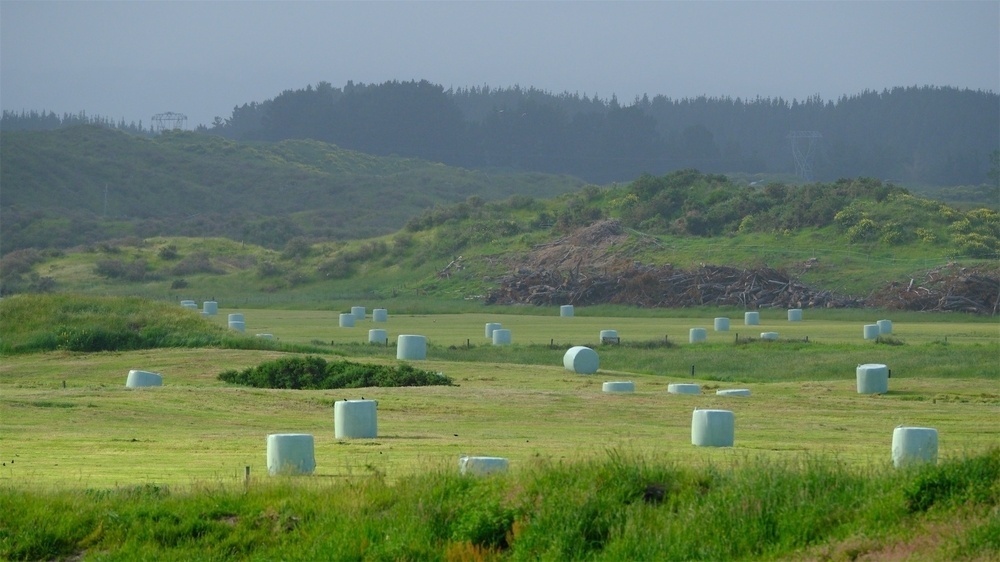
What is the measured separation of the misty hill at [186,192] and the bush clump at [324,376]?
9366 cm

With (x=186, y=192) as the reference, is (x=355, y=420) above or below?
below

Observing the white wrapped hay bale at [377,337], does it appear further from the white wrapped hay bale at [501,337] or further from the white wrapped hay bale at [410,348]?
the white wrapped hay bale at [410,348]

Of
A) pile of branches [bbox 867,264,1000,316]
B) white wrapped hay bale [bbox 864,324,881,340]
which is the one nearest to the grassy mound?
white wrapped hay bale [bbox 864,324,881,340]

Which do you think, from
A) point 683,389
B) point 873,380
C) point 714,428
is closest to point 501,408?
point 683,389

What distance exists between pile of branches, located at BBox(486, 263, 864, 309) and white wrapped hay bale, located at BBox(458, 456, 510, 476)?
191 ft

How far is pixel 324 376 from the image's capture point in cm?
3544

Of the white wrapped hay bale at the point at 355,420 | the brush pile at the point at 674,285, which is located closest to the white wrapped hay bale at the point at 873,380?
the white wrapped hay bale at the point at 355,420

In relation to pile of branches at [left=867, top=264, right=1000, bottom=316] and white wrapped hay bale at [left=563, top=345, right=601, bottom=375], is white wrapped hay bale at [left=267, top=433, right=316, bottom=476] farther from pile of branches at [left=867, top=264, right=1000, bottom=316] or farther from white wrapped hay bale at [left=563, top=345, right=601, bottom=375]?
pile of branches at [left=867, top=264, right=1000, bottom=316]

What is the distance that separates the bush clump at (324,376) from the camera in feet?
114

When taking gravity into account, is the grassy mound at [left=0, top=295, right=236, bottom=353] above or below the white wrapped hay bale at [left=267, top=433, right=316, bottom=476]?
above

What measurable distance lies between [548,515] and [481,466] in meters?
2.09

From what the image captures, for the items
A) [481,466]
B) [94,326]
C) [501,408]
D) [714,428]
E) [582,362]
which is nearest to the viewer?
[481,466]

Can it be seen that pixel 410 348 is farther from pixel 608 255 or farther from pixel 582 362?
pixel 608 255

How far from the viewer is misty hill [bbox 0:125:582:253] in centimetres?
13538
